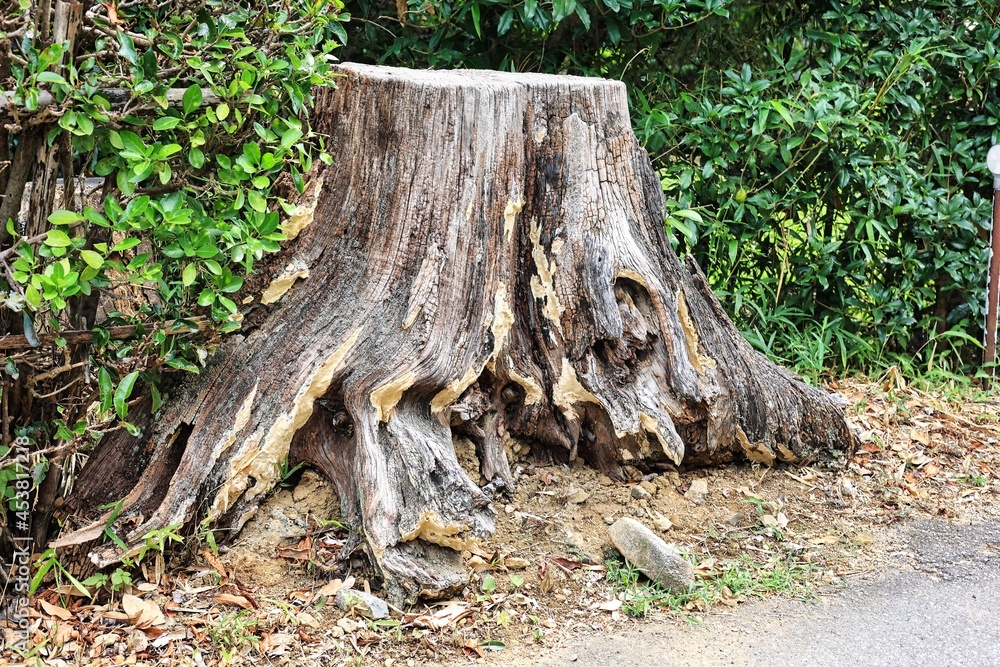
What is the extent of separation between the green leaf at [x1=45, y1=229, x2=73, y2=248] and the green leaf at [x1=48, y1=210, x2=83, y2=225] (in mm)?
29

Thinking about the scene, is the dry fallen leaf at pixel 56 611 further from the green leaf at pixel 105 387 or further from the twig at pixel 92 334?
the twig at pixel 92 334

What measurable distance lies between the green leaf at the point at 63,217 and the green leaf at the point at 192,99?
412mm

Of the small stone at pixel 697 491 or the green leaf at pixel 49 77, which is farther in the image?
the small stone at pixel 697 491

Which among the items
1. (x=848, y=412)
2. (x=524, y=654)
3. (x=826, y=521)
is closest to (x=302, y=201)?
(x=524, y=654)

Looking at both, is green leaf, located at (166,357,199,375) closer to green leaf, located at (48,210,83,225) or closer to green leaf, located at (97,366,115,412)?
green leaf, located at (97,366,115,412)

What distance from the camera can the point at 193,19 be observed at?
8.85ft

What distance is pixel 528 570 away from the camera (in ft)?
10.1

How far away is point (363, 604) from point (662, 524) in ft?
3.70

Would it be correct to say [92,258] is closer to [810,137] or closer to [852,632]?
[852,632]

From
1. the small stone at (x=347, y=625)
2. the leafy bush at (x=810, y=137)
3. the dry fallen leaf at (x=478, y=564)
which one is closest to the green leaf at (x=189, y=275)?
the small stone at (x=347, y=625)

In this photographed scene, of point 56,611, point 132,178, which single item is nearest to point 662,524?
point 56,611

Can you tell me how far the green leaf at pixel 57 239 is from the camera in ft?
8.18

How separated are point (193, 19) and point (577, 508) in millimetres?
1976

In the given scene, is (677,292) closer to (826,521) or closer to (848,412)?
(826,521)
